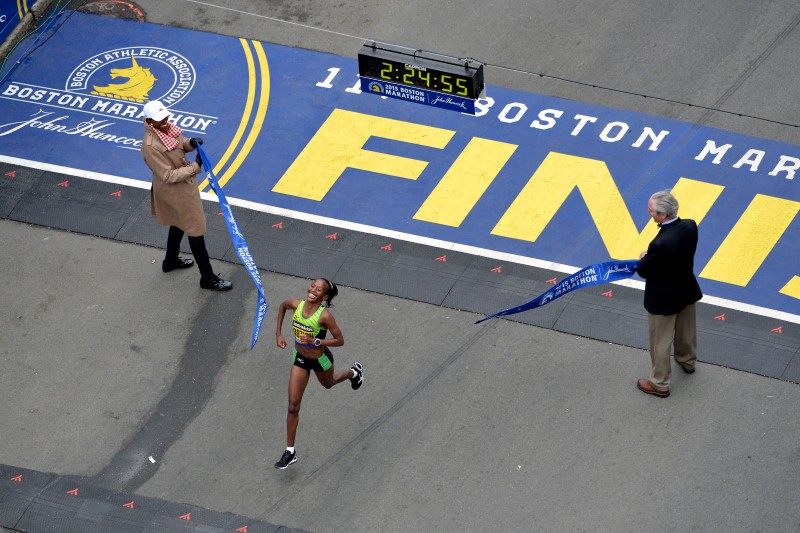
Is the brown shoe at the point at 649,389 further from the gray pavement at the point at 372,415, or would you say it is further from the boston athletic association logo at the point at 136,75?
the boston athletic association logo at the point at 136,75

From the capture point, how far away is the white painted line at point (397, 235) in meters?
13.3

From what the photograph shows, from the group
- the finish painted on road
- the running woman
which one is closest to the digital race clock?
the finish painted on road

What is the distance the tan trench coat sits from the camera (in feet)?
43.1

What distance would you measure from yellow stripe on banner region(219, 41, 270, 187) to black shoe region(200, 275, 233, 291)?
169cm

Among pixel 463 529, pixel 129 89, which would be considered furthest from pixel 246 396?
pixel 129 89

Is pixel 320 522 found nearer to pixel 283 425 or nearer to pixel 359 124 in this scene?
pixel 283 425

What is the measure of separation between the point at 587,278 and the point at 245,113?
5.72m

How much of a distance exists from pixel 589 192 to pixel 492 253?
1.44 metres

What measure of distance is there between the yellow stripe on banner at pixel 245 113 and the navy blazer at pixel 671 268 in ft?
18.9

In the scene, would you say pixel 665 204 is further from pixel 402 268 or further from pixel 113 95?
pixel 113 95

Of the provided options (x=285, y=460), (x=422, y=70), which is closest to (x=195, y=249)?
(x=285, y=460)

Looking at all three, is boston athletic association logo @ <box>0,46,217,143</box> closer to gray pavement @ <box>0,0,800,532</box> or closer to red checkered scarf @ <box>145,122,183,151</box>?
gray pavement @ <box>0,0,800,532</box>

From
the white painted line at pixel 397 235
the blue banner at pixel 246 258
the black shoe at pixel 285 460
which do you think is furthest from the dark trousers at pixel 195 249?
the black shoe at pixel 285 460

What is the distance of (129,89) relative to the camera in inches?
659
